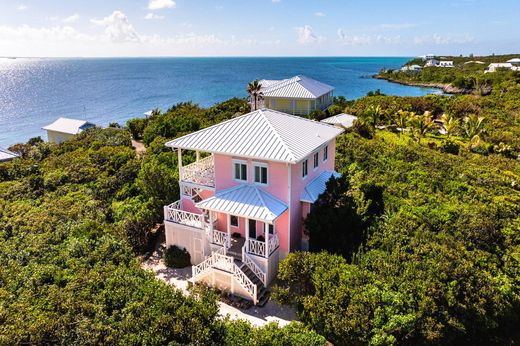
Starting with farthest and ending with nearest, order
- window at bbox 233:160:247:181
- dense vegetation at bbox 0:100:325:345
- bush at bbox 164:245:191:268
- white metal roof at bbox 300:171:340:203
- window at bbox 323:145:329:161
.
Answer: window at bbox 323:145:329:161, bush at bbox 164:245:191:268, window at bbox 233:160:247:181, white metal roof at bbox 300:171:340:203, dense vegetation at bbox 0:100:325:345

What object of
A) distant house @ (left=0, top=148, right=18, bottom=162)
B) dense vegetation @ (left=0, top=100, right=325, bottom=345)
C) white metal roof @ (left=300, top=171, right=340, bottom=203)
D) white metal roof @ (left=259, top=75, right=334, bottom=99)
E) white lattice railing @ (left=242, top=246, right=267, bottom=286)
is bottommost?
white lattice railing @ (left=242, top=246, right=267, bottom=286)

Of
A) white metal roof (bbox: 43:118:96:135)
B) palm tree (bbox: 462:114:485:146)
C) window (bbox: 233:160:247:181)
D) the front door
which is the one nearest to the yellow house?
palm tree (bbox: 462:114:485:146)

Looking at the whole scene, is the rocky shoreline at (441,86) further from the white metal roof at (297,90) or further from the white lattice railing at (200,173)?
the white lattice railing at (200,173)

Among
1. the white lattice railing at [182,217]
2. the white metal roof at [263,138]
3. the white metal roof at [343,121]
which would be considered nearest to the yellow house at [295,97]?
the white metal roof at [343,121]

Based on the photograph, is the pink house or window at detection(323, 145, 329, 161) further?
window at detection(323, 145, 329, 161)

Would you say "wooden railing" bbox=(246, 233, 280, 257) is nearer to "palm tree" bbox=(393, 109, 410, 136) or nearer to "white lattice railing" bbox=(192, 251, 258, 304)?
"white lattice railing" bbox=(192, 251, 258, 304)

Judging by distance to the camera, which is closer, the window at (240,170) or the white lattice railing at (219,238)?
the white lattice railing at (219,238)

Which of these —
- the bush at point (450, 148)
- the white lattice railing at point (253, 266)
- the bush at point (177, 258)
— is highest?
the bush at point (450, 148)
